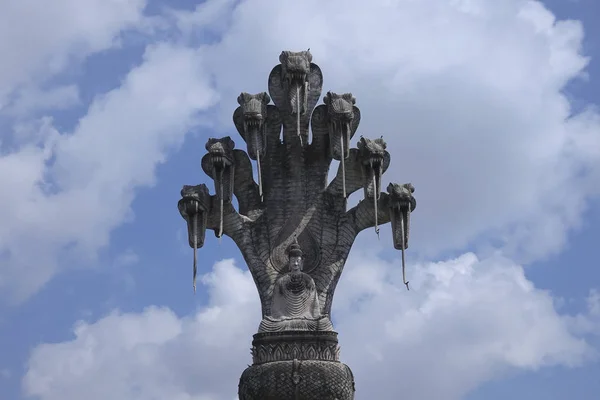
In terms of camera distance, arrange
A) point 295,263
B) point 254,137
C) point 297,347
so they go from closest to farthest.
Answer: point 297,347 < point 295,263 < point 254,137

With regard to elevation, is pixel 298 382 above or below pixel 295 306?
below

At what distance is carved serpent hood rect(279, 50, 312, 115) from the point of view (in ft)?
98.1

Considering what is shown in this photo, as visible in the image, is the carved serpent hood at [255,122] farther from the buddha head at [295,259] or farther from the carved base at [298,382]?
the carved base at [298,382]

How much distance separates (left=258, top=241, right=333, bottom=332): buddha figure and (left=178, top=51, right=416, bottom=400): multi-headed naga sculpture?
27 millimetres

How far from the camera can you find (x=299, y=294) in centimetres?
2875

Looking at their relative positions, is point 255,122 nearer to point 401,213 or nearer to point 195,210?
point 195,210

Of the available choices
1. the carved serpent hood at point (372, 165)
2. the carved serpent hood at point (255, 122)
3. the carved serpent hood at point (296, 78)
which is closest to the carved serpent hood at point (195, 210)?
the carved serpent hood at point (255, 122)

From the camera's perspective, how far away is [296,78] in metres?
30.0

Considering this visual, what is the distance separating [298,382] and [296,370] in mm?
283

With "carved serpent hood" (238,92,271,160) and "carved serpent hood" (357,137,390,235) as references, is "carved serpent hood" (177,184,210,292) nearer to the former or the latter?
"carved serpent hood" (238,92,271,160)

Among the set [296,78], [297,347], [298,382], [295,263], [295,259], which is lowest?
[298,382]

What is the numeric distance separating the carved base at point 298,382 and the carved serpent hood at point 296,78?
6.58 meters

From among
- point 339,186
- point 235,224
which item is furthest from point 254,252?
point 339,186

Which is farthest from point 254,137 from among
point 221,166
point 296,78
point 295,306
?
point 295,306
